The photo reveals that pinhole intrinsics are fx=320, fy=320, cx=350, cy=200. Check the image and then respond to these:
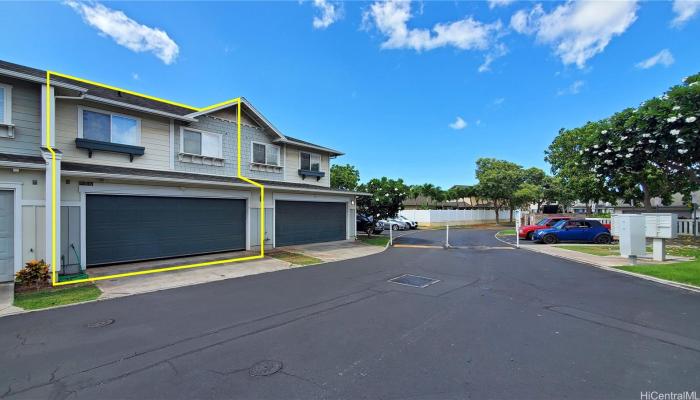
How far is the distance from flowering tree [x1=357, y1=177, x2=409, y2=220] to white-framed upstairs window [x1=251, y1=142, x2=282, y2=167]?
274 inches

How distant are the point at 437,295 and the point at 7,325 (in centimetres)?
835

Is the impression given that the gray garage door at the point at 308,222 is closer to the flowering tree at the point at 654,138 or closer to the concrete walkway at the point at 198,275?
the concrete walkway at the point at 198,275

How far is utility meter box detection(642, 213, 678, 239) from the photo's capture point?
12.2 m

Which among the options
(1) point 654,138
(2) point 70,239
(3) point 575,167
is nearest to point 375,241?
(1) point 654,138

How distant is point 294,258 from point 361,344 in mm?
8888

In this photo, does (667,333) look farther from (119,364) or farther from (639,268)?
(119,364)

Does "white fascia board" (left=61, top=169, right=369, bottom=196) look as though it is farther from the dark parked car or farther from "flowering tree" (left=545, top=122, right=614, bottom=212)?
"flowering tree" (left=545, top=122, right=614, bottom=212)

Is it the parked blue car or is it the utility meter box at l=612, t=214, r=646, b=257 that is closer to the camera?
the utility meter box at l=612, t=214, r=646, b=257

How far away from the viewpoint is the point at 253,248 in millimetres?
14977

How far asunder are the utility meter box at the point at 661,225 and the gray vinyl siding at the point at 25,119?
71.9ft

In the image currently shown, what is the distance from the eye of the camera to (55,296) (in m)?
7.45

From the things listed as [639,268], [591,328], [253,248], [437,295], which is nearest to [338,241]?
[253,248]

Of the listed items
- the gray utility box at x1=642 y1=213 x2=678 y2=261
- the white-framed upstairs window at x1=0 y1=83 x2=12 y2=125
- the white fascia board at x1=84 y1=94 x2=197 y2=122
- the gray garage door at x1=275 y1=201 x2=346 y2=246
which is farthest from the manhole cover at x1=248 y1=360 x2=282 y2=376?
the gray utility box at x1=642 y1=213 x2=678 y2=261

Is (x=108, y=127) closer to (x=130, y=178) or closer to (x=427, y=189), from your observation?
(x=130, y=178)
